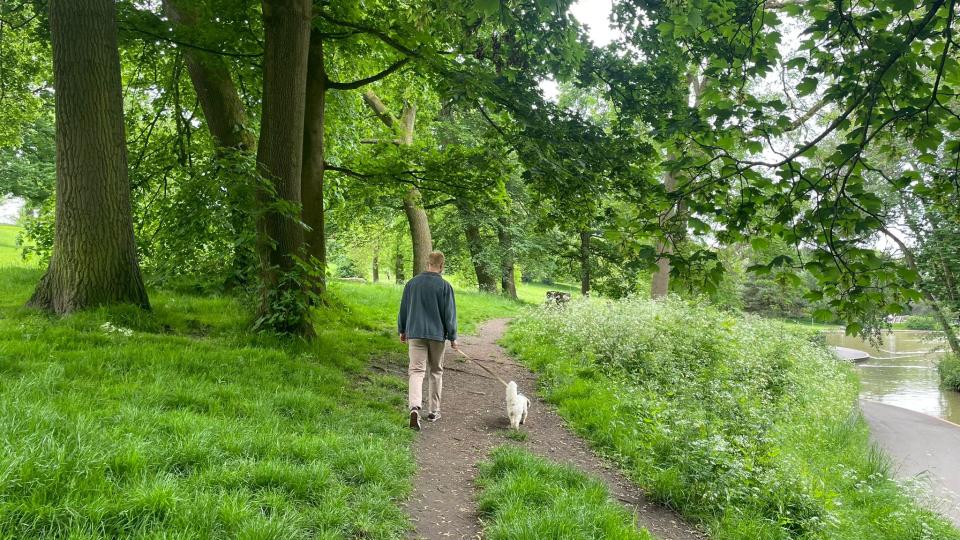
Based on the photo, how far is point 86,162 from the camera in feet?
19.5

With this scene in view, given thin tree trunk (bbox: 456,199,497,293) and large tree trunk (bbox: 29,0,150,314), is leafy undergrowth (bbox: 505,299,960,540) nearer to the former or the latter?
large tree trunk (bbox: 29,0,150,314)

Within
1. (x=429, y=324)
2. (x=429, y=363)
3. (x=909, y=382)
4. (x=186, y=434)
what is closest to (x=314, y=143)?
(x=429, y=324)

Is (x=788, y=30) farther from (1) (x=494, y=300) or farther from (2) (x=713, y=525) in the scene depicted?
(2) (x=713, y=525)

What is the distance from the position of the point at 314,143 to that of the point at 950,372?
24.2 meters

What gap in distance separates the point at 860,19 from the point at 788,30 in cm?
1486

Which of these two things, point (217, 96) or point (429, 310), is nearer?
point (429, 310)

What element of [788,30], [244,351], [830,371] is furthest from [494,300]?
[244,351]

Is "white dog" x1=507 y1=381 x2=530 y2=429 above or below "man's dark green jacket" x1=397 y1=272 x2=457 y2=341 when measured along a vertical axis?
below

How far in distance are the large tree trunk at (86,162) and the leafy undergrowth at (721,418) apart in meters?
6.30

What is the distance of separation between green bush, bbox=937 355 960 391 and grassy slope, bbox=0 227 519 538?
75.2 feet

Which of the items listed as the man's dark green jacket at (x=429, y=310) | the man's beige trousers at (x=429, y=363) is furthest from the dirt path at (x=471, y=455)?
the man's dark green jacket at (x=429, y=310)

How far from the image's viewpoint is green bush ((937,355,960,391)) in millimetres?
19516

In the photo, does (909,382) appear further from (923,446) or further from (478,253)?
(478,253)

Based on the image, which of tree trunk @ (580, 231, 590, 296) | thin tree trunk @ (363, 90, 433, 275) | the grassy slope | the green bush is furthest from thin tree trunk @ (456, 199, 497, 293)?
the green bush
